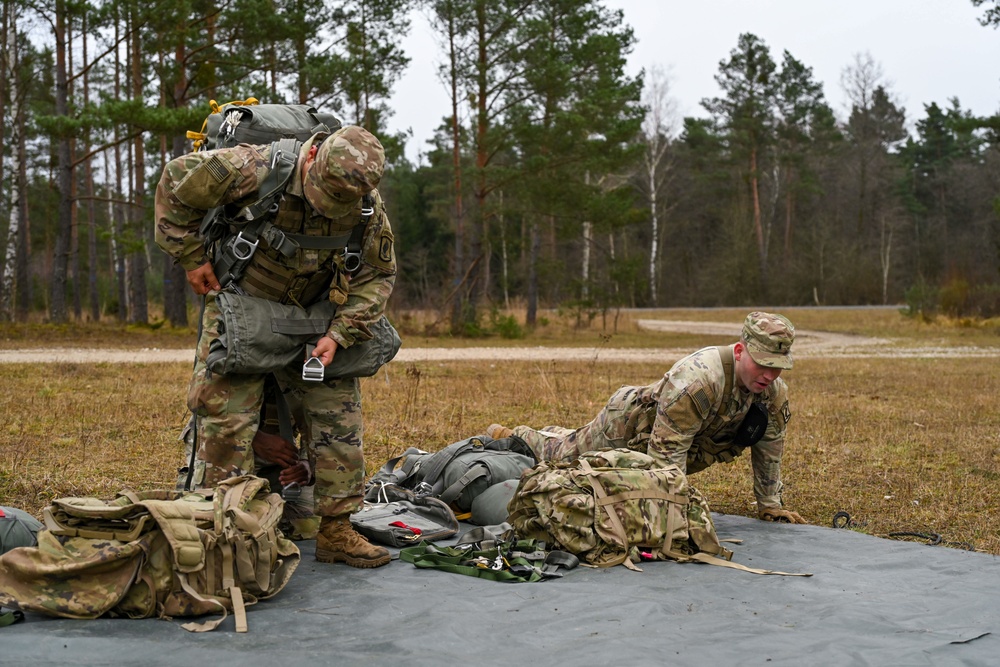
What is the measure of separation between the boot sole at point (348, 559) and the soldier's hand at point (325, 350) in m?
0.82

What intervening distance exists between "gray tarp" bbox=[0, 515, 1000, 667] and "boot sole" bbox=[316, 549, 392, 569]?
4 cm

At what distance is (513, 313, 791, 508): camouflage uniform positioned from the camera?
5.14 metres

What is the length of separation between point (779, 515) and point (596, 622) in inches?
95.2

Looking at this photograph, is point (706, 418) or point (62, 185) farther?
point (62, 185)

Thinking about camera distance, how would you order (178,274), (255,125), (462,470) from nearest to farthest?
1. (255,125)
2. (462,470)
3. (178,274)

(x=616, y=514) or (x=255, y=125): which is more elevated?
(x=255, y=125)

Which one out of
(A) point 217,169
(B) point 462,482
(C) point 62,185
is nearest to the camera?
(A) point 217,169

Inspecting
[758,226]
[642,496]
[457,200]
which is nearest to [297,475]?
[642,496]

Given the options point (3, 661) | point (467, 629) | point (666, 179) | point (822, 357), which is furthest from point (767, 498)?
point (666, 179)

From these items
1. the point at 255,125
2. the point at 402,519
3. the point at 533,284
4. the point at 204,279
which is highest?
the point at 255,125

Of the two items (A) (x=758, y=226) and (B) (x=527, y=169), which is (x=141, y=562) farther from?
(A) (x=758, y=226)

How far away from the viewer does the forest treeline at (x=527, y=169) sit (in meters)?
20.5

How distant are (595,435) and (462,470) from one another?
825 millimetres

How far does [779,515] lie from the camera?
18.2 feet
